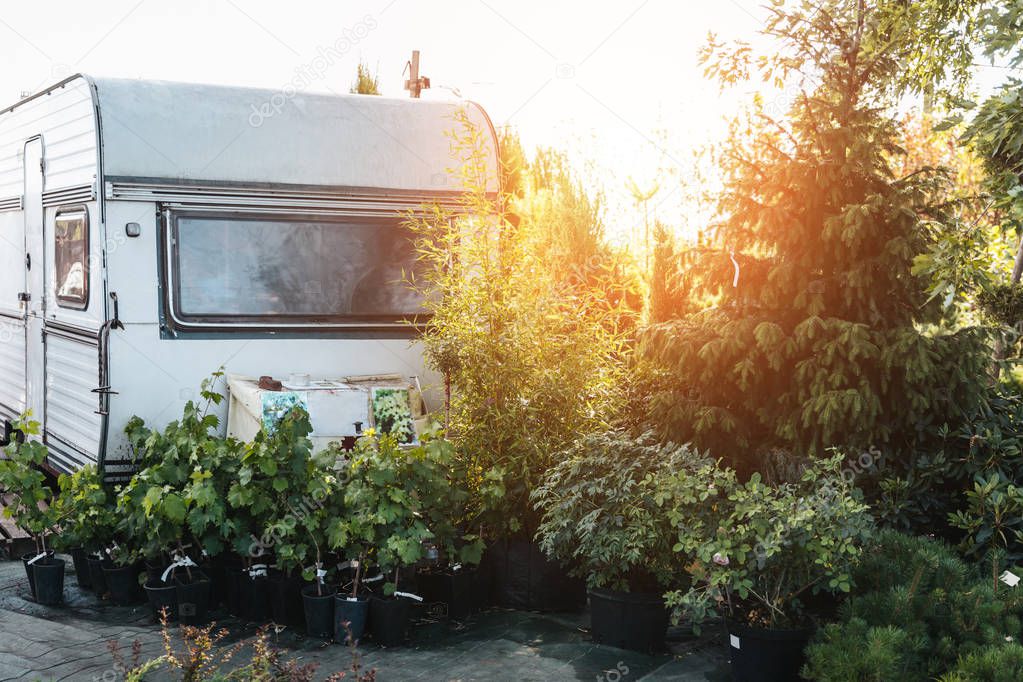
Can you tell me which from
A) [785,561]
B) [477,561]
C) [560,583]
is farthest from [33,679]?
[785,561]

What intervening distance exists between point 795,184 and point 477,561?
2980 mm

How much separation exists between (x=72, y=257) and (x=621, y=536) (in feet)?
14.5

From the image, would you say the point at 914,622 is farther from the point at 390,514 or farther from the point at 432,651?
the point at 390,514

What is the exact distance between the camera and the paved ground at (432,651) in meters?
5.00

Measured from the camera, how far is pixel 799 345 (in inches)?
238

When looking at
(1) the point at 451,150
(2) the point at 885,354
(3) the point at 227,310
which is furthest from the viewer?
(1) the point at 451,150

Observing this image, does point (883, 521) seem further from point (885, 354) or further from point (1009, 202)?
point (1009, 202)

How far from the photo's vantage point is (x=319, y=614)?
5500 millimetres

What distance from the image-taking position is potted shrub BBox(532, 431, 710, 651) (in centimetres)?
517

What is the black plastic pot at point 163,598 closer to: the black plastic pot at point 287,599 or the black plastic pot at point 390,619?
the black plastic pot at point 287,599

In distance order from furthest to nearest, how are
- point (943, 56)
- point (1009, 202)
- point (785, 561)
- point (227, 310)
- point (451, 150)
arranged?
1. point (943, 56)
2. point (451, 150)
3. point (227, 310)
4. point (1009, 202)
5. point (785, 561)

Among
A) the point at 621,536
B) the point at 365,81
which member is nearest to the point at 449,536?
the point at 621,536

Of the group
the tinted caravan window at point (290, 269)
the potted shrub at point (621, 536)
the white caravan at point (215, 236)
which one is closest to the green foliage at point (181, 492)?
the white caravan at point (215, 236)

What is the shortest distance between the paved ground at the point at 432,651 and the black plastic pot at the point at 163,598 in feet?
0.36
